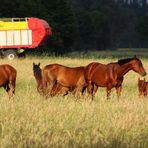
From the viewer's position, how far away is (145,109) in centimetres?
1106

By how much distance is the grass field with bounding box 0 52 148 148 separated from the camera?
26.3 feet

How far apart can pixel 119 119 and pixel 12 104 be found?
2.53 metres

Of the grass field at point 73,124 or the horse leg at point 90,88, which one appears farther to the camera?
the horse leg at point 90,88

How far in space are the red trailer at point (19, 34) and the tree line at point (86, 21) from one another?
14.3 metres

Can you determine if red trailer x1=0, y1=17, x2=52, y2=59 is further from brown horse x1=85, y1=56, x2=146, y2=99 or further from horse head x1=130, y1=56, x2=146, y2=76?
horse head x1=130, y1=56, x2=146, y2=76

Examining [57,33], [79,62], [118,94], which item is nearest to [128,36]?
[57,33]

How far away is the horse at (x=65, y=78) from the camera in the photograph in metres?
14.8

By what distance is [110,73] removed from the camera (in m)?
14.2

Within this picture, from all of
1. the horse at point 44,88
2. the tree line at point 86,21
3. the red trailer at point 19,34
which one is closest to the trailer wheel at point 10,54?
the red trailer at point 19,34

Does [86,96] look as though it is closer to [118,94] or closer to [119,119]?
[118,94]

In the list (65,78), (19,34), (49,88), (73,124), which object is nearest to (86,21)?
(19,34)

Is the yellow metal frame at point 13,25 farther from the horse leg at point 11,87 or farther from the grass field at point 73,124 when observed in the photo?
the grass field at point 73,124

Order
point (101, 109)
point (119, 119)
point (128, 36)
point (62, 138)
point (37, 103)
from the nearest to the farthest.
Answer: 1. point (62, 138)
2. point (119, 119)
3. point (101, 109)
4. point (37, 103)
5. point (128, 36)

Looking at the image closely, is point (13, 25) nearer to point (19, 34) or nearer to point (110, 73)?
point (19, 34)
